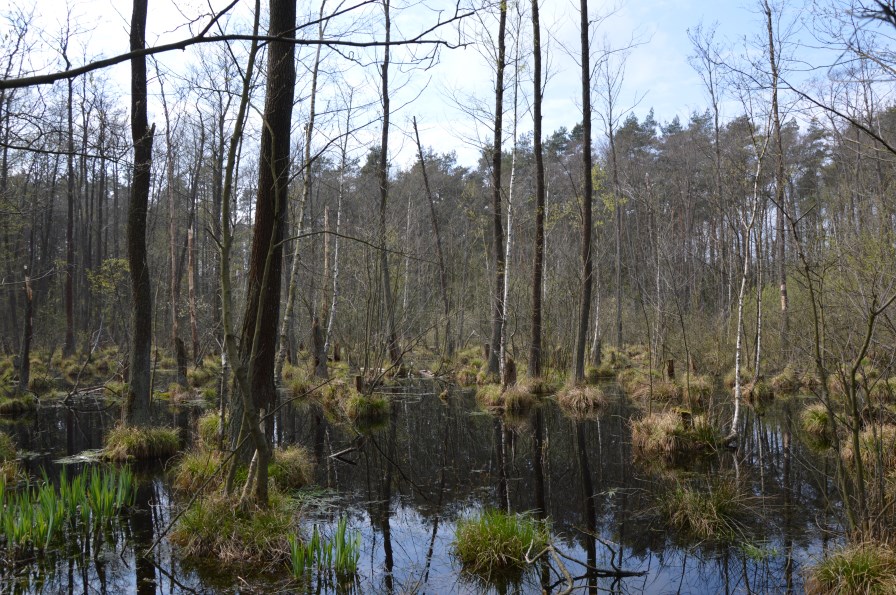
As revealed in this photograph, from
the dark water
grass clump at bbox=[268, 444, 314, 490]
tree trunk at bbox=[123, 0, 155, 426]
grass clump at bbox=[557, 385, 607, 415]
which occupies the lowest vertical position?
the dark water

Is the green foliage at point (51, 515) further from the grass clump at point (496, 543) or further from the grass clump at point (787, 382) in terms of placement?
the grass clump at point (787, 382)

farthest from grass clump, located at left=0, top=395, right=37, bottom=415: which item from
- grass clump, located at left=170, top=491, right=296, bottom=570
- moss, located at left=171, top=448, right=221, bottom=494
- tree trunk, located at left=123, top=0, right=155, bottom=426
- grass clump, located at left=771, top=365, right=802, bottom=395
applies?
grass clump, located at left=771, top=365, right=802, bottom=395

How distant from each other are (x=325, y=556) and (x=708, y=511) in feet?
11.7

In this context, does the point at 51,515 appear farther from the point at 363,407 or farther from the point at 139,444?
the point at 363,407

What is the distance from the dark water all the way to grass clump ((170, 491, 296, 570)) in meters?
0.15

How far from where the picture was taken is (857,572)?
393 cm

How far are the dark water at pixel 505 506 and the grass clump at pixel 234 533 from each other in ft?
0.49

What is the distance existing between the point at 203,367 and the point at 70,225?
30.3 ft

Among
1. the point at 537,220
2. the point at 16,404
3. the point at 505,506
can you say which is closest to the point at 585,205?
the point at 537,220

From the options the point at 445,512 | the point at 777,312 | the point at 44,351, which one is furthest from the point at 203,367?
the point at 777,312

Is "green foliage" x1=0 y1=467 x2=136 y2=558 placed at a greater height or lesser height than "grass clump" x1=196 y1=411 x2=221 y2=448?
lesser

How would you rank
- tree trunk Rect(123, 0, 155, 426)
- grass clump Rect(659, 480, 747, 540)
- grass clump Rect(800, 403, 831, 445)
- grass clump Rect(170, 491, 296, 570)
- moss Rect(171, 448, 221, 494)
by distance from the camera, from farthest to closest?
grass clump Rect(800, 403, 831, 445), tree trunk Rect(123, 0, 155, 426), moss Rect(171, 448, 221, 494), grass clump Rect(659, 480, 747, 540), grass clump Rect(170, 491, 296, 570)

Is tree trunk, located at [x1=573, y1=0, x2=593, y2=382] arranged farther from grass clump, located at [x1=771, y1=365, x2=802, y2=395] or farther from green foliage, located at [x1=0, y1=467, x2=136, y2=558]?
green foliage, located at [x1=0, y1=467, x2=136, y2=558]

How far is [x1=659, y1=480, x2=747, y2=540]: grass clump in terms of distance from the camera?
5.71 m
